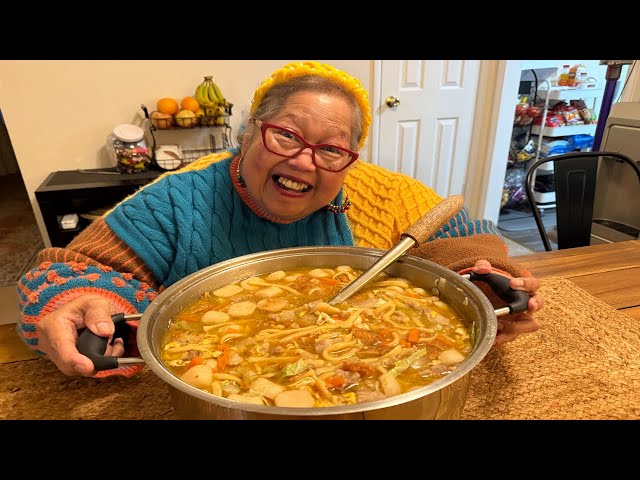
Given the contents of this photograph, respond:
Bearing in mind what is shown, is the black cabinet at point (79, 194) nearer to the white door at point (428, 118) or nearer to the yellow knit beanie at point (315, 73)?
the yellow knit beanie at point (315, 73)

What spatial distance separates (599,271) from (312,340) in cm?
132

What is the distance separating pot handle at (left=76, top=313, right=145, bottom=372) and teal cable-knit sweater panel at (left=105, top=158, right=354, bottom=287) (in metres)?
0.46

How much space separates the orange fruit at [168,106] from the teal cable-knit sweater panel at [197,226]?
2.01 meters

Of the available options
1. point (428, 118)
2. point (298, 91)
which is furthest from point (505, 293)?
point (428, 118)

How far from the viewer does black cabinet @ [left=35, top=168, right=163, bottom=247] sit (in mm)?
2967

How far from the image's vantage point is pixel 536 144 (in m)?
5.42

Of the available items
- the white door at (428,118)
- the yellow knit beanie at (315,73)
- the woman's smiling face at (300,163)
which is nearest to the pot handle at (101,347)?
the woman's smiling face at (300,163)

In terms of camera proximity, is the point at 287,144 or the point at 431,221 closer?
the point at 431,221

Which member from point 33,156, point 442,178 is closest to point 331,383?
point 33,156

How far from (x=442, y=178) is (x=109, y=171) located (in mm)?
3262

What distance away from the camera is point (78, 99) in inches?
129

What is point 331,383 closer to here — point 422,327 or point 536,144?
point 422,327

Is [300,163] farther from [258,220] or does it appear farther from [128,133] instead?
[128,133]

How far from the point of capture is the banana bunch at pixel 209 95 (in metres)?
3.34
